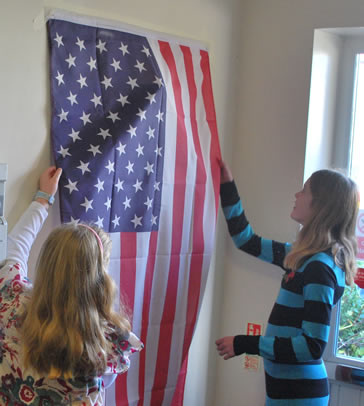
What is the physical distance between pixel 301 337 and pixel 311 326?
50 millimetres

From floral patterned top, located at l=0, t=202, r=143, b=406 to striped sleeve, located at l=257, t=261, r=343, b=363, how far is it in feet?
1.67

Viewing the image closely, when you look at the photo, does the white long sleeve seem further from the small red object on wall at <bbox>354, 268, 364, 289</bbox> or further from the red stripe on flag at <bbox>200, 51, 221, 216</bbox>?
the small red object on wall at <bbox>354, 268, 364, 289</bbox>

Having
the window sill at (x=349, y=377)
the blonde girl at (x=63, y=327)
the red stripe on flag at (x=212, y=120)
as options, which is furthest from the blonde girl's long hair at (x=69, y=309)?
the window sill at (x=349, y=377)

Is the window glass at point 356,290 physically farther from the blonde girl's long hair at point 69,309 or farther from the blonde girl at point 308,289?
the blonde girl's long hair at point 69,309

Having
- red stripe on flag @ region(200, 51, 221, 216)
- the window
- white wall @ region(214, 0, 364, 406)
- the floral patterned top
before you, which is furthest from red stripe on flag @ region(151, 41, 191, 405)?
the floral patterned top

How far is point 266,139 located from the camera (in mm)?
2557

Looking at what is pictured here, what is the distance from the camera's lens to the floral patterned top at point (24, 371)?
1.45m

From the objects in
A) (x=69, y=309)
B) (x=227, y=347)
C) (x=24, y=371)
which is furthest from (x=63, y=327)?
(x=227, y=347)

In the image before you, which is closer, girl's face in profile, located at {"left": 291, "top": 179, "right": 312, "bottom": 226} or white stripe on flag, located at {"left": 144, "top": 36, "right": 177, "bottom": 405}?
girl's face in profile, located at {"left": 291, "top": 179, "right": 312, "bottom": 226}

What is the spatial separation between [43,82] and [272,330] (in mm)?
1182

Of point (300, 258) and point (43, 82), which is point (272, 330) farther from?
point (43, 82)

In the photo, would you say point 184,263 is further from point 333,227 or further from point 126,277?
point 333,227

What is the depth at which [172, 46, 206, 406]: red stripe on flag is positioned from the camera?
2.40 metres

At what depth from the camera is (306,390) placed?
1.91m
